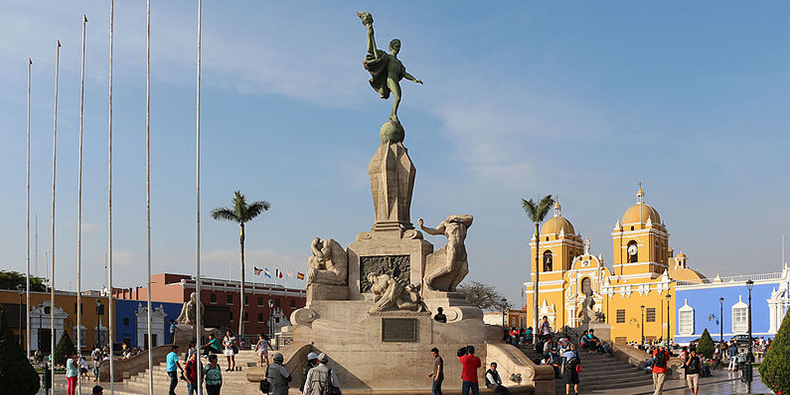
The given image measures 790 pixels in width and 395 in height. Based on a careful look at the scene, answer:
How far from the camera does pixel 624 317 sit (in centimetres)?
7462

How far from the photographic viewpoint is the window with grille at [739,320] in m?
62.3

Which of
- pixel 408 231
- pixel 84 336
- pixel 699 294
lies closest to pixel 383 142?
pixel 408 231

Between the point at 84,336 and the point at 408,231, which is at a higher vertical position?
the point at 408,231

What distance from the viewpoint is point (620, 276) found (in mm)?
78938

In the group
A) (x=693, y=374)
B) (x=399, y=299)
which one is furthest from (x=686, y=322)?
(x=399, y=299)

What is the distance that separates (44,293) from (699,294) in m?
50.2

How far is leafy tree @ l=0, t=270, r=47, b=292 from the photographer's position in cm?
5797

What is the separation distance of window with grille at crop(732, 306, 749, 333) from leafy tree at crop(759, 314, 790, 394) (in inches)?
2038

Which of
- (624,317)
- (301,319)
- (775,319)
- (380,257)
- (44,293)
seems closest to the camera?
(301,319)

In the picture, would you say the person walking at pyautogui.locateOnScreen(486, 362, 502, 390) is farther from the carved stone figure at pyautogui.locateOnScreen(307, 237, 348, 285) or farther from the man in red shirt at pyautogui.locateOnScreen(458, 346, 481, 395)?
the carved stone figure at pyautogui.locateOnScreen(307, 237, 348, 285)

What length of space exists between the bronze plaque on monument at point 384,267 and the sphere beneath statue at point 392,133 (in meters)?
3.41

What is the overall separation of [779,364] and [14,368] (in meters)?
13.0

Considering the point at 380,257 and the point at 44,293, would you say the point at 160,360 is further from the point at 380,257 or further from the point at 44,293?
the point at 44,293

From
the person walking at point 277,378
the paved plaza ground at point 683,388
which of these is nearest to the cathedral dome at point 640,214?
the paved plaza ground at point 683,388
